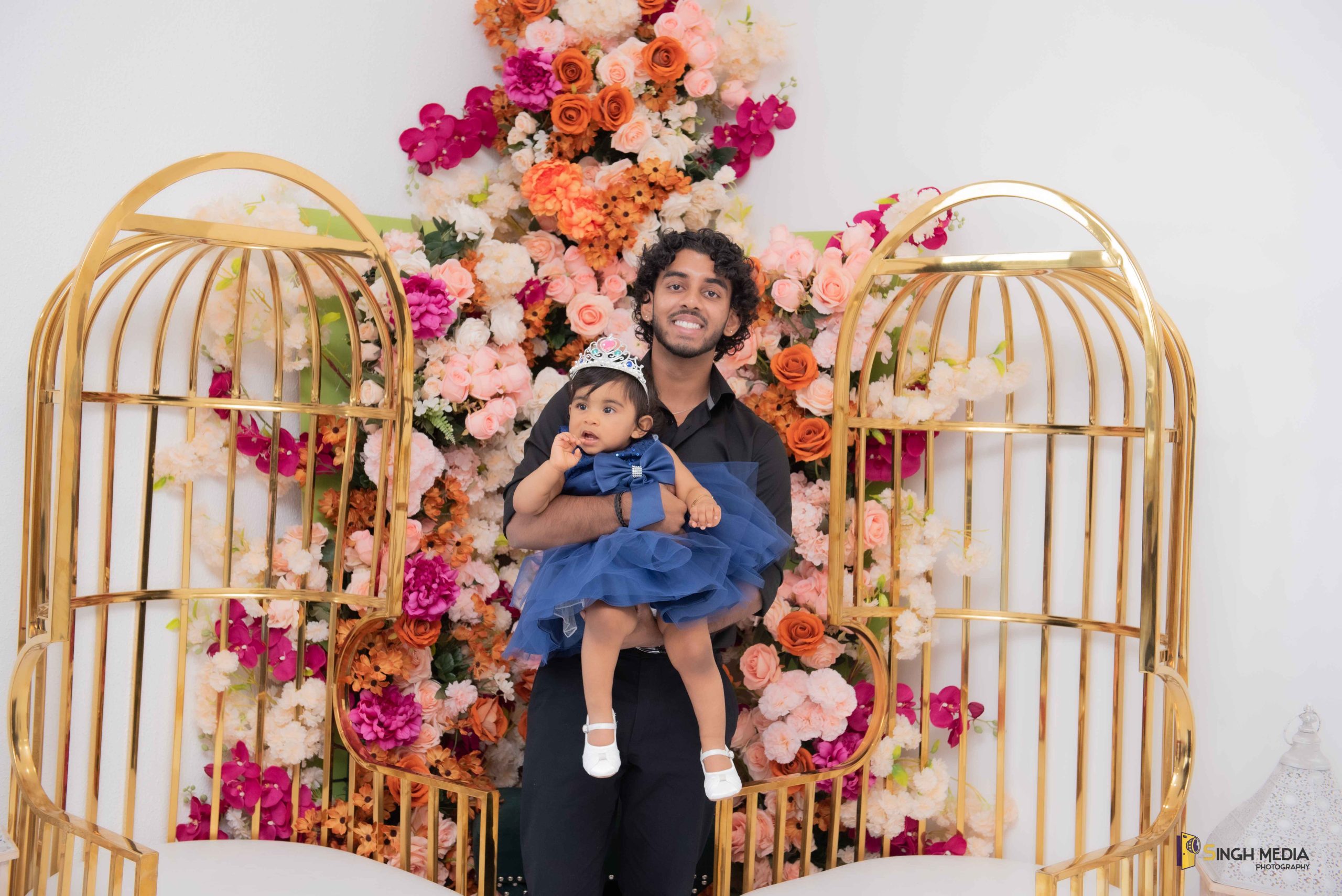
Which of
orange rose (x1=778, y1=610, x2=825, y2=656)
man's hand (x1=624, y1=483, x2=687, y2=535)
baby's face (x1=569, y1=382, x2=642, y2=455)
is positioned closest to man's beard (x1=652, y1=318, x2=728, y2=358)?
baby's face (x1=569, y1=382, x2=642, y2=455)

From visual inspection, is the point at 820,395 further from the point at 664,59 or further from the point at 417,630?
the point at 417,630

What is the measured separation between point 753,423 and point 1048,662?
119 cm

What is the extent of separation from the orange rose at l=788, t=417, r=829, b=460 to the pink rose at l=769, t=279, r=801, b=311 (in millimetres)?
346

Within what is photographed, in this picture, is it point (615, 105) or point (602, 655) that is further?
point (615, 105)

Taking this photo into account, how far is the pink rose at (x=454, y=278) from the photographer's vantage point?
284 centimetres

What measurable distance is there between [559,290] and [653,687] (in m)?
1.40

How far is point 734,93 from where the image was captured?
3340 mm

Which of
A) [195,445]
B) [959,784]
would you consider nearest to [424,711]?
[195,445]

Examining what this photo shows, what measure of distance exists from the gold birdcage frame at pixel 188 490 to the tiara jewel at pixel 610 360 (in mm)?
733

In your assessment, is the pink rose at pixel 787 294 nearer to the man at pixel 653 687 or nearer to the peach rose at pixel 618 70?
the man at pixel 653 687

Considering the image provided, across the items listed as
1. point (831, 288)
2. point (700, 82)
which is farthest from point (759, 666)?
point (700, 82)

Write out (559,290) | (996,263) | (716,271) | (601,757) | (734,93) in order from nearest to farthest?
1. (601,757)
2. (716,271)
3. (996,263)
4. (559,290)
5. (734,93)

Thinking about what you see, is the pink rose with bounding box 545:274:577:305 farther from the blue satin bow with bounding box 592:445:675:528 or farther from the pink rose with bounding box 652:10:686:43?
the blue satin bow with bounding box 592:445:675:528

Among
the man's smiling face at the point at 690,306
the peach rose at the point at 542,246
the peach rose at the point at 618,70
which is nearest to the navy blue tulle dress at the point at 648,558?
the man's smiling face at the point at 690,306
